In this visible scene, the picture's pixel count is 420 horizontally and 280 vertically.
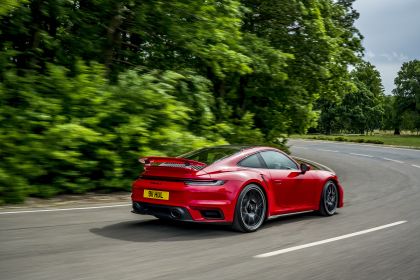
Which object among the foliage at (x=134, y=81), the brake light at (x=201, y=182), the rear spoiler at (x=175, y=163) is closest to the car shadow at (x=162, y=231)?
the brake light at (x=201, y=182)

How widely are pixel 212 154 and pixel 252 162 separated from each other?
0.60 meters

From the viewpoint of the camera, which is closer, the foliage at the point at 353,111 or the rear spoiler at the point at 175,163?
the rear spoiler at the point at 175,163

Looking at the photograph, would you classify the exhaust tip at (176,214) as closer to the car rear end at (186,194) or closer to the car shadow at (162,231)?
the car rear end at (186,194)

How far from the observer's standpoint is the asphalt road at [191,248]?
511cm

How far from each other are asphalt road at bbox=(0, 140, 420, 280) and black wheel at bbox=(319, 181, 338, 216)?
19 centimetres

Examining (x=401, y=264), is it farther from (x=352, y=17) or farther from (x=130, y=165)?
(x=352, y=17)

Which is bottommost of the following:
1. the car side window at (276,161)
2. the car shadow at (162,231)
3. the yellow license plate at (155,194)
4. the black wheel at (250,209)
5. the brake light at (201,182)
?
the car shadow at (162,231)

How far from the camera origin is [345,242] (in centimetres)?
696

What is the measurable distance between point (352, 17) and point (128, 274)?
84.9ft

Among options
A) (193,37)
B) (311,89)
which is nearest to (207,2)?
(193,37)

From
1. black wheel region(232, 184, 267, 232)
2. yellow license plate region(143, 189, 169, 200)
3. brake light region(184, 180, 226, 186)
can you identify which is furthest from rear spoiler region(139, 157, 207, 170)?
black wheel region(232, 184, 267, 232)

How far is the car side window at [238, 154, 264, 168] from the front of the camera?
24.8 feet

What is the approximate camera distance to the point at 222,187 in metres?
6.95

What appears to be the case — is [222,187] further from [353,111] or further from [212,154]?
[353,111]
